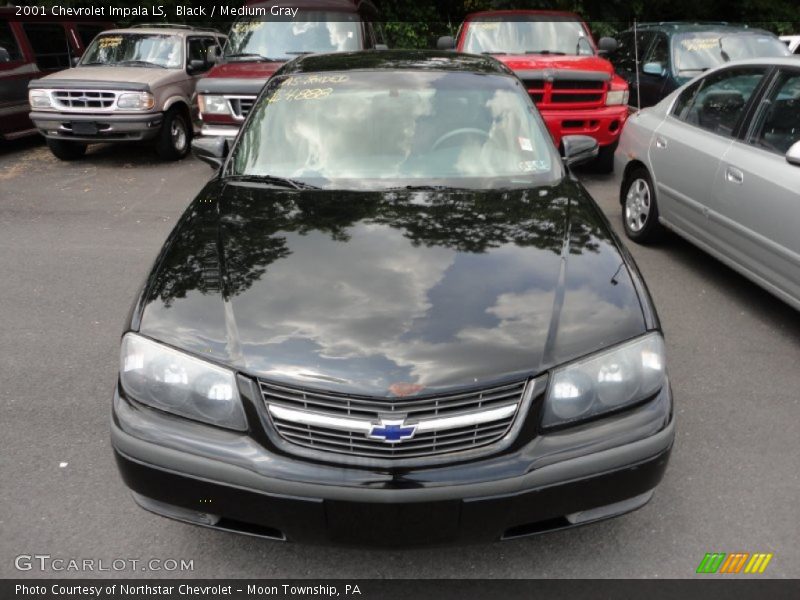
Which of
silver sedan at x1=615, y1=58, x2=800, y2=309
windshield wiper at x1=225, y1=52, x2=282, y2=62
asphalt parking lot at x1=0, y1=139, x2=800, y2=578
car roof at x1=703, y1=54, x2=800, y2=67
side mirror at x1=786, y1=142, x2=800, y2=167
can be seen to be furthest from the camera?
windshield wiper at x1=225, y1=52, x2=282, y2=62

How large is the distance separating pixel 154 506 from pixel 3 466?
3.99ft

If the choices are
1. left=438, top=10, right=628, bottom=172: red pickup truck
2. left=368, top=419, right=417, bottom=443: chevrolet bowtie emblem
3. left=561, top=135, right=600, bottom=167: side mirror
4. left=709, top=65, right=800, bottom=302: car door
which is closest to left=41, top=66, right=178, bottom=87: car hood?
left=438, top=10, right=628, bottom=172: red pickup truck

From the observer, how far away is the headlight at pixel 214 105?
28.3 feet

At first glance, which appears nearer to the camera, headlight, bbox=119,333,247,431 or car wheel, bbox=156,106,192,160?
headlight, bbox=119,333,247,431

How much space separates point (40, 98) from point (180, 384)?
8482mm

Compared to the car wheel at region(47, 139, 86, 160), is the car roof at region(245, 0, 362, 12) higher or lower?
higher

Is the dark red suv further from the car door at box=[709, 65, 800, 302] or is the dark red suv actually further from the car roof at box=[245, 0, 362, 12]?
the car door at box=[709, 65, 800, 302]

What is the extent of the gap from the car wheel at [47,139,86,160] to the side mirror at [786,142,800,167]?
8.94 m

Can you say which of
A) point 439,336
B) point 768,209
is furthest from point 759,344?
point 439,336

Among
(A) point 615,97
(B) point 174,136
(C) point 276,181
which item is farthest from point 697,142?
(B) point 174,136

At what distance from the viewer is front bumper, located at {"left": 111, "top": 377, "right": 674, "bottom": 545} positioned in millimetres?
2227

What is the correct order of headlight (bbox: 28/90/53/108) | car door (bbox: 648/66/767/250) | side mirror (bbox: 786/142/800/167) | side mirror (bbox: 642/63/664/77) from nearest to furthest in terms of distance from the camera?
side mirror (bbox: 786/142/800/167) → car door (bbox: 648/66/767/250) → side mirror (bbox: 642/63/664/77) → headlight (bbox: 28/90/53/108)

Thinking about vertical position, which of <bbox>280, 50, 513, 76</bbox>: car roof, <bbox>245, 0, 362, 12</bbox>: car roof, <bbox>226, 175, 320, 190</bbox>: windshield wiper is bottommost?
<bbox>226, 175, 320, 190</bbox>: windshield wiper

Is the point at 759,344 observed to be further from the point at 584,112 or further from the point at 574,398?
the point at 584,112
